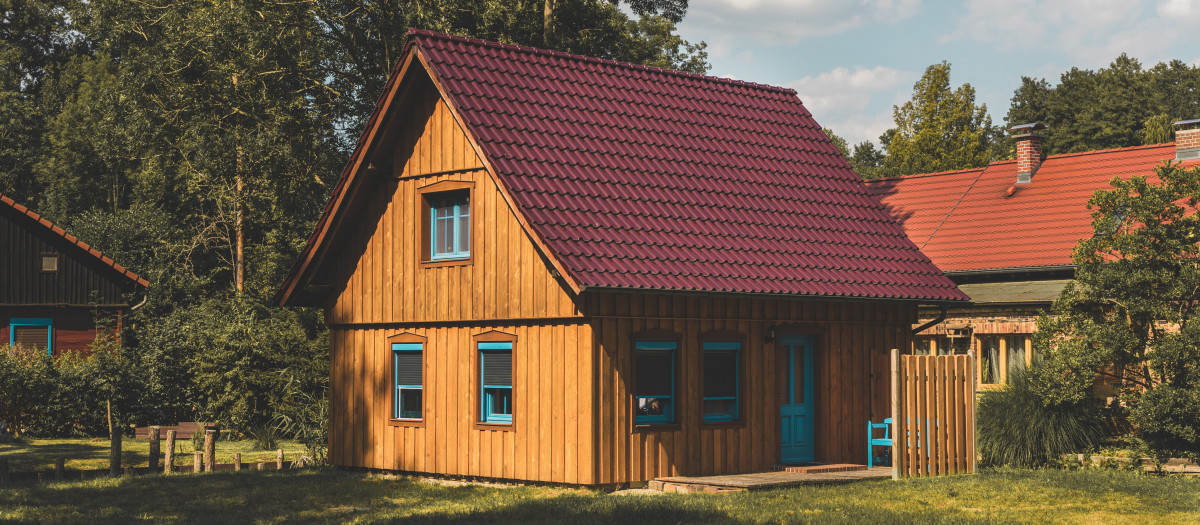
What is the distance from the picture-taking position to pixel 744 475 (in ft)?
61.6

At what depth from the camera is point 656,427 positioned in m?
18.2

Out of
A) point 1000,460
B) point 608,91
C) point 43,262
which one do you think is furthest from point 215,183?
point 1000,460

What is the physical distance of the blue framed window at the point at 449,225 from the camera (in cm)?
1950

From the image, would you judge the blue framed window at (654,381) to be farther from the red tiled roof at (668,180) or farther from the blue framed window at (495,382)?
the blue framed window at (495,382)

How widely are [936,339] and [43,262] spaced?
24127 mm

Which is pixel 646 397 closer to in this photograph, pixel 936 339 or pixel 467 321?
pixel 467 321

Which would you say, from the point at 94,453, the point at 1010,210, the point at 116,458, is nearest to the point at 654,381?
the point at 116,458

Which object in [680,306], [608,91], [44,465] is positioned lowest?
[44,465]

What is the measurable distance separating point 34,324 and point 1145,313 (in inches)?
1132

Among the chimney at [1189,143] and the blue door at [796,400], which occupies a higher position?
the chimney at [1189,143]

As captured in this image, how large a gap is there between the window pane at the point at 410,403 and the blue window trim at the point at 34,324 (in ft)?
61.4

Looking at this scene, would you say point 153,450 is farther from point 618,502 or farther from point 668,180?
point 618,502

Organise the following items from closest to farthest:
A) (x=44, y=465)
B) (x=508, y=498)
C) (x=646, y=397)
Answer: (x=508, y=498) < (x=646, y=397) < (x=44, y=465)

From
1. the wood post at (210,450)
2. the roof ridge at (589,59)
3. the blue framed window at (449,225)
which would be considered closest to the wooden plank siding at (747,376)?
the blue framed window at (449,225)
